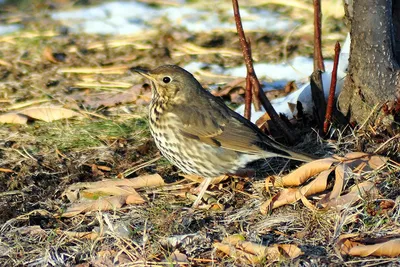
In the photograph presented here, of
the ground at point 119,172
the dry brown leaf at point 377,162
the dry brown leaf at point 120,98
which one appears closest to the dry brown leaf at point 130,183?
the ground at point 119,172

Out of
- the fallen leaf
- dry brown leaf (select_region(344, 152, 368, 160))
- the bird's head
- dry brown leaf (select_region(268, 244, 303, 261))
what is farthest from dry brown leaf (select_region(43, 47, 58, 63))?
dry brown leaf (select_region(268, 244, 303, 261))

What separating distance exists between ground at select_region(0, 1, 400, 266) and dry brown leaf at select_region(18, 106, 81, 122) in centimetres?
5

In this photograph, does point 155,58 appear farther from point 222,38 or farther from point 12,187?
point 12,187

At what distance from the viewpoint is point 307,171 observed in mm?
4664

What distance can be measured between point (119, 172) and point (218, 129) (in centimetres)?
79

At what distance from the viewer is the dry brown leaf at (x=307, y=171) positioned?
4.65 m

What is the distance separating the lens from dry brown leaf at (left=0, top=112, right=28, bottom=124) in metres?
6.02

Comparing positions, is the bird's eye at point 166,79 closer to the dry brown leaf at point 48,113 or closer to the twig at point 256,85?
the twig at point 256,85

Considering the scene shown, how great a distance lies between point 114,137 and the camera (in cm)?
572

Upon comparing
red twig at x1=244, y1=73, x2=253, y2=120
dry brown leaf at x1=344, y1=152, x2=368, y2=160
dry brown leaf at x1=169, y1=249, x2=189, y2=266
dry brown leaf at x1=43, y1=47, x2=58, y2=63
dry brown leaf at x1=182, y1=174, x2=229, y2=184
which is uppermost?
red twig at x1=244, y1=73, x2=253, y2=120

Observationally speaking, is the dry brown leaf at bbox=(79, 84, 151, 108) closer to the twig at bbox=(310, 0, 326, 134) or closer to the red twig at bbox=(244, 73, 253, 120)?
the red twig at bbox=(244, 73, 253, 120)

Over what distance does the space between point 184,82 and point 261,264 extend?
1.68m

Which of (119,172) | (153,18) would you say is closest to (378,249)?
(119,172)

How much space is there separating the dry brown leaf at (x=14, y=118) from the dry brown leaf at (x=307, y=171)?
7.84 feet
